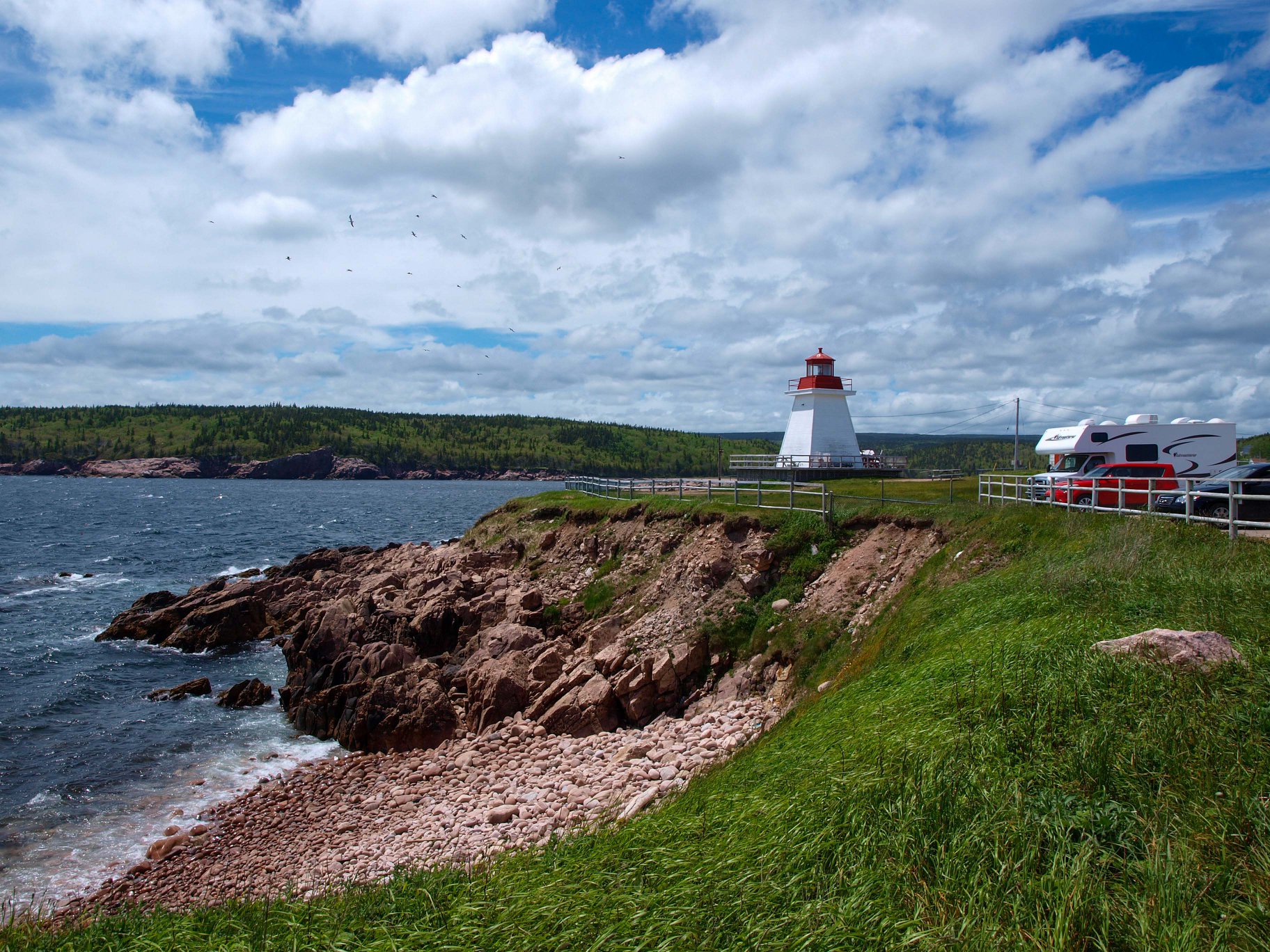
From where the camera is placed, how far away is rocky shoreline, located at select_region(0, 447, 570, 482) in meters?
179

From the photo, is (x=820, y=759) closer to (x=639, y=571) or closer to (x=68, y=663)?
(x=639, y=571)

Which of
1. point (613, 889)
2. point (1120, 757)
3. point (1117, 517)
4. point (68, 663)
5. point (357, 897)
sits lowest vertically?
point (68, 663)

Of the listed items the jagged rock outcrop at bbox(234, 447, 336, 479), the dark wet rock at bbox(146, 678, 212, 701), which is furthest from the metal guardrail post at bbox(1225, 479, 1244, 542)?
the jagged rock outcrop at bbox(234, 447, 336, 479)

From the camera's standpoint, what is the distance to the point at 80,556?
5162cm

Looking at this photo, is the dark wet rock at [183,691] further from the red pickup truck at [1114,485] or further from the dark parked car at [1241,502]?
the dark parked car at [1241,502]

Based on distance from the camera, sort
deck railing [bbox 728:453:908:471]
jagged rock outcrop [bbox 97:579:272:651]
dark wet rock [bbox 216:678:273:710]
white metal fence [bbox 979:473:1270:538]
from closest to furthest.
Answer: white metal fence [bbox 979:473:1270:538]
dark wet rock [bbox 216:678:273:710]
jagged rock outcrop [bbox 97:579:272:651]
deck railing [bbox 728:453:908:471]

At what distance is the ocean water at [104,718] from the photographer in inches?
573

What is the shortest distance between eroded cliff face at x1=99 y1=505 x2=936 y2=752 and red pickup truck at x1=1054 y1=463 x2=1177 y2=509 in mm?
4004

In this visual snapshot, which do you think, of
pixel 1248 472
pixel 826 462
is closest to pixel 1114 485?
pixel 1248 472

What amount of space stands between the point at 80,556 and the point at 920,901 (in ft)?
197

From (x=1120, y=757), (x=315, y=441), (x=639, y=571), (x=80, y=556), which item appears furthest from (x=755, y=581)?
(x=315, y=441)

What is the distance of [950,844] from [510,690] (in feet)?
46.7

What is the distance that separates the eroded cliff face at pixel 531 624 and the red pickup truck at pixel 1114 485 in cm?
400

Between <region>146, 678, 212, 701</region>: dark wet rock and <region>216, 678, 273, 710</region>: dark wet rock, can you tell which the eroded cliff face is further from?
<region>146, 678, 212, 701</region>: dark wet rock
